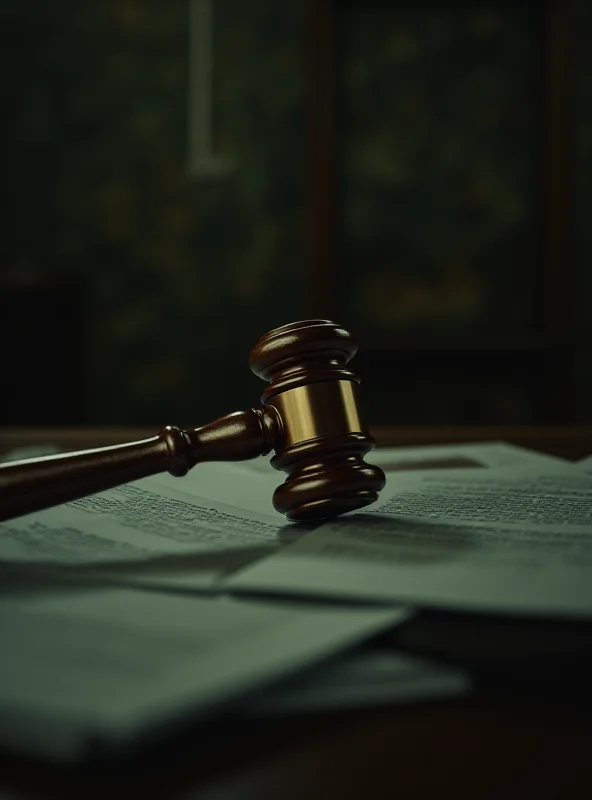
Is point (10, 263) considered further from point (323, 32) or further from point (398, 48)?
point (398, 48)

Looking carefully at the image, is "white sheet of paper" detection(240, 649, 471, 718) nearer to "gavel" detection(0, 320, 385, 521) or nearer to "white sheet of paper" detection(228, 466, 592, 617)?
"white sheet of paper" detection(228, 466, 592, 617)

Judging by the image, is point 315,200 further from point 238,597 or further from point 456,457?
point 238,597

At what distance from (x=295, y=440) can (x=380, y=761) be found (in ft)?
1.16

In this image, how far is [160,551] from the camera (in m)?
0.50

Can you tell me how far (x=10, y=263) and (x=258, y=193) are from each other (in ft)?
3.62

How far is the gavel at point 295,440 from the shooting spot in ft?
1.86

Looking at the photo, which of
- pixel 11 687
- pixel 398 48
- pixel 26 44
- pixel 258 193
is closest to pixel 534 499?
pixel 11 687

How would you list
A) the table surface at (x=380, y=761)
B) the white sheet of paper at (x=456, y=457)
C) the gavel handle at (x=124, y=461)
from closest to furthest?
the table surface at (x=380, y=761) < the gavel handle at (x=124, y=461) < the white sheet of paper at (x=456, y=457)

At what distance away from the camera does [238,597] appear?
1.31ft

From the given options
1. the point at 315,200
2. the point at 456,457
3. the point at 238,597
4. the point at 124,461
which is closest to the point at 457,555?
the point at 238,597

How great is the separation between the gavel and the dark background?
2.47 m

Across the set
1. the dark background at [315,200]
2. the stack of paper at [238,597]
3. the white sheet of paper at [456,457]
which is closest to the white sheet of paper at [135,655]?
the stack of paper at [238,597]

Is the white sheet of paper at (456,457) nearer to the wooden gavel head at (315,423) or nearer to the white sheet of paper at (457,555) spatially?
the white sheet of paper at (457,555)

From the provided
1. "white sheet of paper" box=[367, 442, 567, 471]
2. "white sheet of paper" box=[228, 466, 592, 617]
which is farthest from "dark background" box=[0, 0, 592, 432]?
"white sheet of paper" box=[228, 466, 592, 617]
